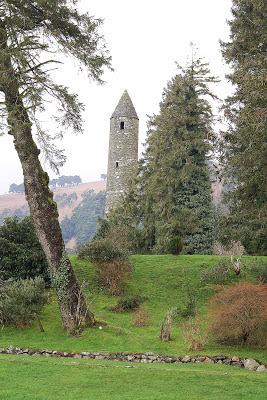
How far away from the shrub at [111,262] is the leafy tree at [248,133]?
5150mm

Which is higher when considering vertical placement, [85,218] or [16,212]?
[16,212]

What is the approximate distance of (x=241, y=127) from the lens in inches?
528

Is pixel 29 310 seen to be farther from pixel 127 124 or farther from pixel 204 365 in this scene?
pixel 127 124

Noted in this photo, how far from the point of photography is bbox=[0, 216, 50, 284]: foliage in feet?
52.4

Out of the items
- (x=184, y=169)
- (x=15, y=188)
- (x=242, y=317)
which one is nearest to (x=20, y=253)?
(x=242, y=317)

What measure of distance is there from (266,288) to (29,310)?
708cm

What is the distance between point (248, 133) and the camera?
11.8 meters

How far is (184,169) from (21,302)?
17503 mm

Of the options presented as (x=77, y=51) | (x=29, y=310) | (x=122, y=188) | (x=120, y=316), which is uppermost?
(x=77, y=51)

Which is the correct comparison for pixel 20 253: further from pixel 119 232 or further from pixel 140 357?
pixel 119 232

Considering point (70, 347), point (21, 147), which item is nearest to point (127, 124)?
point (21, 147)

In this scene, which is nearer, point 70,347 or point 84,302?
point 70,347

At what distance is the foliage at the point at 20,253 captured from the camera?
16.0 meters

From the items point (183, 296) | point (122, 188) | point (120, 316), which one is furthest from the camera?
point (122, 188)
